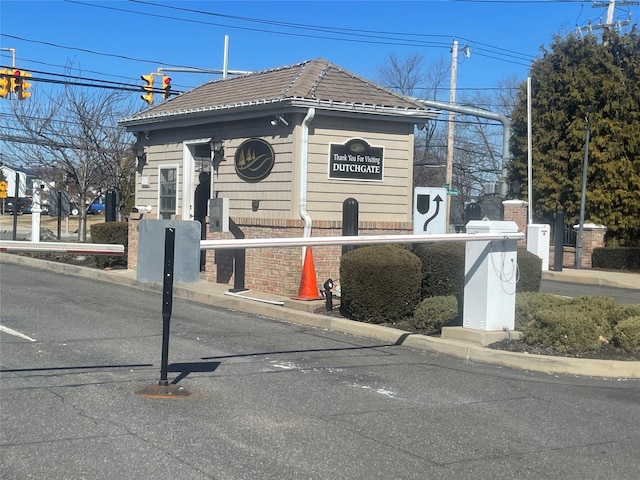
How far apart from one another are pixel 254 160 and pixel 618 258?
1409 cm

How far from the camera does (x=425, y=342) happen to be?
898cm

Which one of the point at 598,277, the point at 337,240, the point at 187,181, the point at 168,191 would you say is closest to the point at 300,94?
the point at 187,181

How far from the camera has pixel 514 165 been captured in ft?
91.7

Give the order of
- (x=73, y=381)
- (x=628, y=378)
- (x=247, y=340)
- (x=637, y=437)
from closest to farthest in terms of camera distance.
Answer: (x=637, y=437), (x=73, y=381), (x=628, y=378), (x=247, y=340)

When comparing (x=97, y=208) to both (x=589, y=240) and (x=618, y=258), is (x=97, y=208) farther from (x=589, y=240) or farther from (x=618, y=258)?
(x=618, y=258)

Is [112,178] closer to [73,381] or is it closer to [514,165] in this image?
[514,165]

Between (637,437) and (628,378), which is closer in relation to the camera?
(637,437)

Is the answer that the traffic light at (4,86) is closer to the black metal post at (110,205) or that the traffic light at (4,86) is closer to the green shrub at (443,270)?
the black metal post at (110,205)

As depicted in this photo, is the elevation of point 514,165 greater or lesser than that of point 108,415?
greater

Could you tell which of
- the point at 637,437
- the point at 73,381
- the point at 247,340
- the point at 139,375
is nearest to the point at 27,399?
the point at 73,381

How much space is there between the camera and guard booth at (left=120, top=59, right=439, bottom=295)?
43.2 ft

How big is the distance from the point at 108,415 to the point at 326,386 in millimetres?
2109

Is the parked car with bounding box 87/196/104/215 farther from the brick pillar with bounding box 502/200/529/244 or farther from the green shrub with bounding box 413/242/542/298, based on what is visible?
the green shrub with bounding box 413/242/542/298

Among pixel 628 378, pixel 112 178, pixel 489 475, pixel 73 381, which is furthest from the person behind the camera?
pixel 112 178
